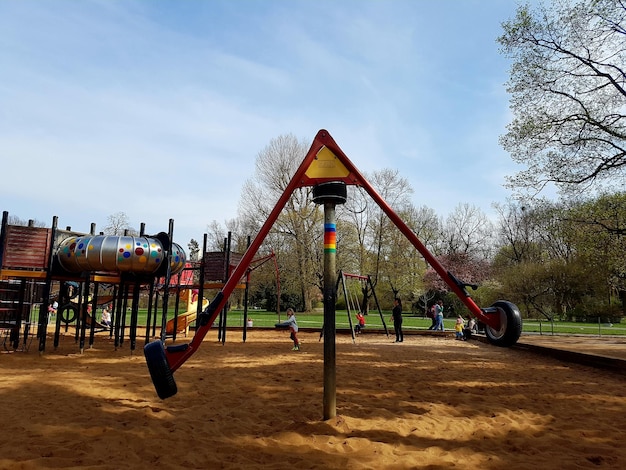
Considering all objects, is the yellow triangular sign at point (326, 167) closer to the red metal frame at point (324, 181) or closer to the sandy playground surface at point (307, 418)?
the red metal frame at point (324, 181)

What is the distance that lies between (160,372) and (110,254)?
893 cm

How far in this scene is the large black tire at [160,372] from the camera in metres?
4.51

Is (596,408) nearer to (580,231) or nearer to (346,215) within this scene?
(580,231)

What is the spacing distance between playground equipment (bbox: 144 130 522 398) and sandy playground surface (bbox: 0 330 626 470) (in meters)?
0.90

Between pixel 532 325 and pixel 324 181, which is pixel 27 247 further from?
pixel 532 325

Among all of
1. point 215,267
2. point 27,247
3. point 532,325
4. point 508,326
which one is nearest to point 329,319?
point 508,326

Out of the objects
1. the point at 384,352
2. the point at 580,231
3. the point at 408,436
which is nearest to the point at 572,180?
the point at 580,231

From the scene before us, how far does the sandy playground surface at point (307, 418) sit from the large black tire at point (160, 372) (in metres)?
0.65

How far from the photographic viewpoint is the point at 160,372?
4.50 meters

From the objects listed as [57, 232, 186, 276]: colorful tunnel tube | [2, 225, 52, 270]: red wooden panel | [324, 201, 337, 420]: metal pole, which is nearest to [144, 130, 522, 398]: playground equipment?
[324, 201, 337, 420]: metal pole

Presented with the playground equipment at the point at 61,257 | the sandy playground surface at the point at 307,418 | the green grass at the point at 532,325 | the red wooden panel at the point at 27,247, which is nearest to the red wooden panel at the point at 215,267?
the playground equipment at the point at 61,257

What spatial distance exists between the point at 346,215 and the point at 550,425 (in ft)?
125

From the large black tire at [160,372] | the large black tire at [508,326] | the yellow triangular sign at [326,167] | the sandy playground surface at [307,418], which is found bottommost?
the sandy playground surface at [307,418]

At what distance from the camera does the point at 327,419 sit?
5555 mm
